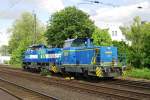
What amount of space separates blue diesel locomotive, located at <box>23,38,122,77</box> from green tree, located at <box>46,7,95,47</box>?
55.7ft

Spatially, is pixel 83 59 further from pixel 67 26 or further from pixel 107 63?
pixel 67 26

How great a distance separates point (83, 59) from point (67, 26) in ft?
91.4

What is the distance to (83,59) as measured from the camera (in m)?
27.9

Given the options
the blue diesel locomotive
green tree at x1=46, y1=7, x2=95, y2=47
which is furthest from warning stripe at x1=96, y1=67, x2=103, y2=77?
green tree at x1=46, y1=7, x2=95, y2=47

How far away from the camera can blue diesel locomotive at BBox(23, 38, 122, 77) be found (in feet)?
84.1

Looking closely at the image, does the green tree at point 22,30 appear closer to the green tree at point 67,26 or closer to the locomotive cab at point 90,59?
the green tree at point 67,26

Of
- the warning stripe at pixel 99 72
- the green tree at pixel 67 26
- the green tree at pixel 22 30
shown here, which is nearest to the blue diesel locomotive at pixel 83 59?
the warning stripe at pixel 99 72

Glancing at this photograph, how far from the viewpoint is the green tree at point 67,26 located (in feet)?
178

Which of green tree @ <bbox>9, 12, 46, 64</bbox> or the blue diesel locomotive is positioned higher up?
green tree @ <bbox>9, 12, 46, 64</bbox>

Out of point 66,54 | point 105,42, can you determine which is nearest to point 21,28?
point 105,42

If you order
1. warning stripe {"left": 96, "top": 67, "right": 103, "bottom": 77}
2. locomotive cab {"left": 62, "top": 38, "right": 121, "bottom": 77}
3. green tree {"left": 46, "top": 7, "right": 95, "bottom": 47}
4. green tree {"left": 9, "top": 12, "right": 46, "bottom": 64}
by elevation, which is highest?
green tree {"left": 9, "top": 12, "right": 46, "bottom": 64}

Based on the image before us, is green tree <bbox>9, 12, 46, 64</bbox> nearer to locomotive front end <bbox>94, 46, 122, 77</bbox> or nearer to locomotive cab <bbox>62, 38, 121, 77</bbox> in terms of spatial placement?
locomotive cab <bbox>62, 38, 121, 77</bbox>

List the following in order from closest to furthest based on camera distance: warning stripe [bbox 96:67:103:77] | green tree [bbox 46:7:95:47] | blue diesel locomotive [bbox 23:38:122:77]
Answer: warning stripe [bbox 96:67:103:77] < blue diesel locomotive [bbox 23:38:122:77] < green tree [bbox 46:7:95:47]

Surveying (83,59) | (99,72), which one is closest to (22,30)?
(83,59)
